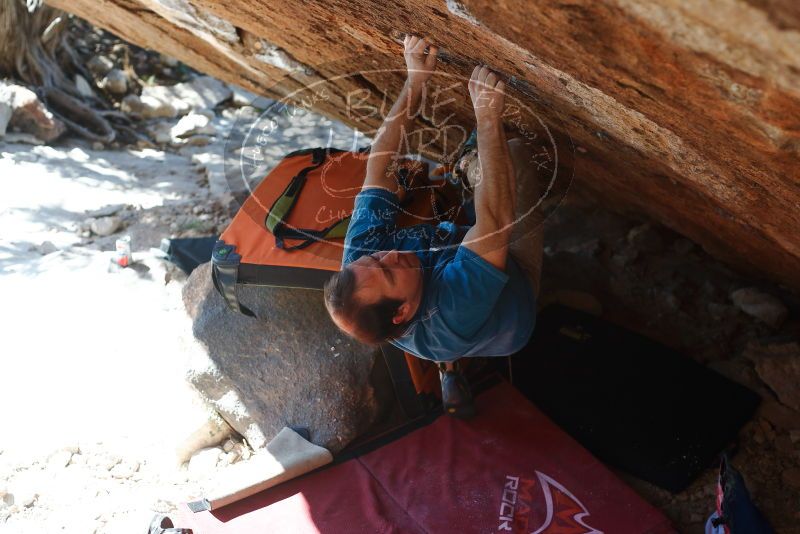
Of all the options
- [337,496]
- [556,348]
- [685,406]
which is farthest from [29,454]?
[685,406]

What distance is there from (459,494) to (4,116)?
508cm

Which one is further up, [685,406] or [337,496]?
[685,406]

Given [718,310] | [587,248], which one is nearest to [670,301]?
[718,310]

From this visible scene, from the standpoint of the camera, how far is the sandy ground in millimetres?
2783

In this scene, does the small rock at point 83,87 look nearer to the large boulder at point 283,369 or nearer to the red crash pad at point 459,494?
the large boulder at point 283,369

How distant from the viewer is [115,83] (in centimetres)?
791

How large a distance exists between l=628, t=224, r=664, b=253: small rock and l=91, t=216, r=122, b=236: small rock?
3.10 meters

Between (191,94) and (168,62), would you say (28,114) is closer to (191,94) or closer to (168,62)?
(191,94)

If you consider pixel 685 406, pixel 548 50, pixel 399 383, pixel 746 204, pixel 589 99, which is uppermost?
pixel 548 50

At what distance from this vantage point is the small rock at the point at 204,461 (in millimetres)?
3014

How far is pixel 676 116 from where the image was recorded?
5.50 ft

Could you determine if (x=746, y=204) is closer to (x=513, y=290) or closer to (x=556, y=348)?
(x=513, y=290)

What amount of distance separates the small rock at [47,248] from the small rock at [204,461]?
1787 mm

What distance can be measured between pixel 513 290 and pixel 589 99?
69 cm
